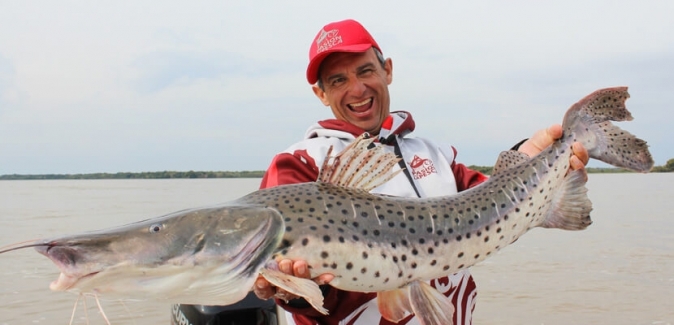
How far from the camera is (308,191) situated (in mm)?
3035

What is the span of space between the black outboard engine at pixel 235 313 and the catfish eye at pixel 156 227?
2.20 meters

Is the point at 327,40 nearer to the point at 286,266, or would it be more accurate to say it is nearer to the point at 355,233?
the point at 355,233

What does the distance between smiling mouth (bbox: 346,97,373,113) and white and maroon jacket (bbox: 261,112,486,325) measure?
18cm

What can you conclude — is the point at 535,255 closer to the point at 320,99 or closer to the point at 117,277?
the point at 320,99

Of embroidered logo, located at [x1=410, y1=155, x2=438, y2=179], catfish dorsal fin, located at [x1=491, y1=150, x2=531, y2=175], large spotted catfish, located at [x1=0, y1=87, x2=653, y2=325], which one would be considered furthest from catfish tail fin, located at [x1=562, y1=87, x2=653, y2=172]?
embroidered logo, located at [x1=410, y1=155, x2=438, y2=179]

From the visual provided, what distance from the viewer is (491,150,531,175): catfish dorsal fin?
3.83 metres

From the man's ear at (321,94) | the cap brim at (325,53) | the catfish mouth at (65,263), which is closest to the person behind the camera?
the catfish mouth at (65,263)

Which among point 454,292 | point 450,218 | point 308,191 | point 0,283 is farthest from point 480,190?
point 0,283

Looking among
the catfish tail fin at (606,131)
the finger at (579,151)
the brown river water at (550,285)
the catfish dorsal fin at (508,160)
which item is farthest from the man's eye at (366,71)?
the brown river water at (550,285)

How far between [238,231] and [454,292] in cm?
192

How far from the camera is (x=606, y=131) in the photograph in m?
3.83

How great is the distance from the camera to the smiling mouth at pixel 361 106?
4406 millimetres

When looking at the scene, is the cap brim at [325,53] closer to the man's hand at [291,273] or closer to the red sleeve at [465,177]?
the red sleeve at [465,177]

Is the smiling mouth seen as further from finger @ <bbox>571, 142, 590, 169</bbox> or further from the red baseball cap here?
finger @ <bbox>571, 142, 590, 169</bbox>
